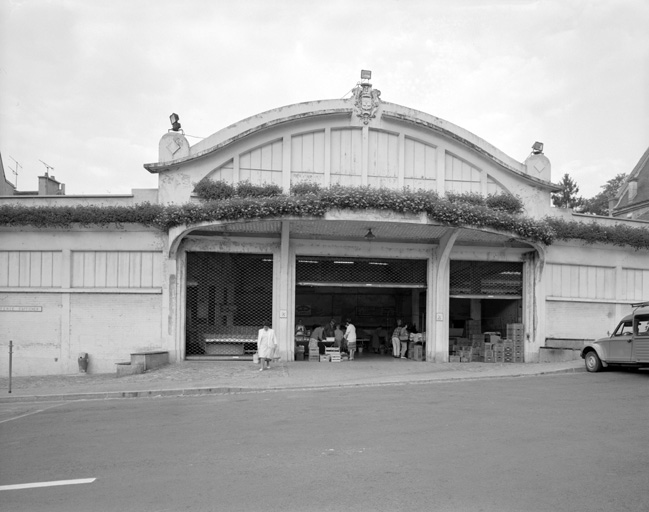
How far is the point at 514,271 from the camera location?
22156 mm

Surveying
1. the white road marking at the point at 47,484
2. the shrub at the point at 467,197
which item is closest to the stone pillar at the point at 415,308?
the shrub at the point at 467,197

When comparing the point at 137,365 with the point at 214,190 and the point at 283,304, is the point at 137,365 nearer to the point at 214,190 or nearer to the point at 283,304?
the point at 283,304

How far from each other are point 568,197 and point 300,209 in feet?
204

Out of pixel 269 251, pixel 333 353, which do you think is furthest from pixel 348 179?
pixel 333 353

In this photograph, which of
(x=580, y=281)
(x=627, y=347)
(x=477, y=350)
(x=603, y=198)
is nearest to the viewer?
(x=627, y=347)

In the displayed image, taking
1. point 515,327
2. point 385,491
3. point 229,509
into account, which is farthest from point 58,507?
point 515,327

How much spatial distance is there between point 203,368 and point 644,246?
635 inches

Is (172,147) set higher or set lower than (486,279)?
higher

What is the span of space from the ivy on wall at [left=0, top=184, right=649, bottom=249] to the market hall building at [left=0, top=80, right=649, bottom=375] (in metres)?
0.31

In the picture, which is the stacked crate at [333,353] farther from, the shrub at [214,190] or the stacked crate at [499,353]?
the shrub at [214,190]

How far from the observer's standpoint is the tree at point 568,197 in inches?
2827

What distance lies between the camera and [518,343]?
21500mm

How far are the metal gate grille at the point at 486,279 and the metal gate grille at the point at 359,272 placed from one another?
1191 millimetres

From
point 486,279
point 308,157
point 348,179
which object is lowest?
point 486,279
